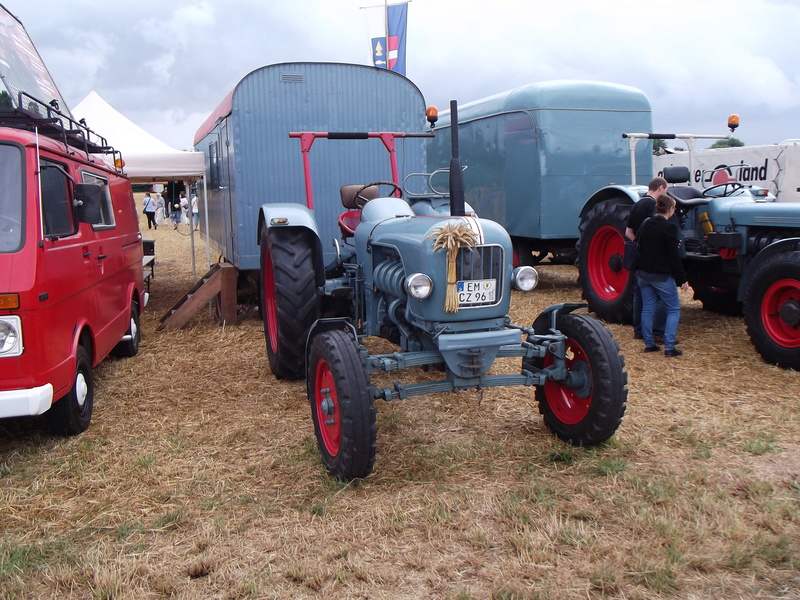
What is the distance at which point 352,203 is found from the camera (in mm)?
4965

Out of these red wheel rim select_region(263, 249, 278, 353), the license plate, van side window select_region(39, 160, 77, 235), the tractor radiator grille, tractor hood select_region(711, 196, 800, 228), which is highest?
van side window select_region(39, 160, 77, 235)

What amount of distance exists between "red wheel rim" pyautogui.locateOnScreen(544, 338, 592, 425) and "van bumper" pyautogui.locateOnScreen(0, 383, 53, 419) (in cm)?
271

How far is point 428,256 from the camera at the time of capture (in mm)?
3348

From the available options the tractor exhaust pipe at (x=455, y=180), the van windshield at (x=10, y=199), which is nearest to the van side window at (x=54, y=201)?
the van windshield at (x=10, y=199)

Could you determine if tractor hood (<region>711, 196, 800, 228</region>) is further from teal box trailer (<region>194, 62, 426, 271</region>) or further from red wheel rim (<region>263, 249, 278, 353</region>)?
red wheel rim (<region>263, 249, 278, 353</region>)

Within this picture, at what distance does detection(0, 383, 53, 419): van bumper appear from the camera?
3.30m

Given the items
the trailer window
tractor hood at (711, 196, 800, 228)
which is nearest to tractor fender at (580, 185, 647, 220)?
tractor hood at (711, 196, 800, 228)

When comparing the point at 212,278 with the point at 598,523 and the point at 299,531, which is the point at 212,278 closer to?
the point at 299,531

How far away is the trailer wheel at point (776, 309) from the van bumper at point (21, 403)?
502cm

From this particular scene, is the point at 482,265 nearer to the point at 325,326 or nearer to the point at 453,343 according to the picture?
the point at 453,343

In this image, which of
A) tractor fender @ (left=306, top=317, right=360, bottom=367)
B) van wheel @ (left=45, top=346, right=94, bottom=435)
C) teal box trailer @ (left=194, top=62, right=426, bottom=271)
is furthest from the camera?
teal box trailer @ (left=194, top=62, right=426, bottom=271)

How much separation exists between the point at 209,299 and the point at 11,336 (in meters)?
3.89

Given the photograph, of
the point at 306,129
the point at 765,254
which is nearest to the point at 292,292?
the point at 306,129

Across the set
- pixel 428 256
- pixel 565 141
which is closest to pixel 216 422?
pixel 428 256
